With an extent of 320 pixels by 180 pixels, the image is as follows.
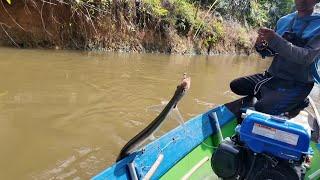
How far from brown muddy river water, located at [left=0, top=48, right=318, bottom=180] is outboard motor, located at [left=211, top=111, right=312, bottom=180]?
174 cm

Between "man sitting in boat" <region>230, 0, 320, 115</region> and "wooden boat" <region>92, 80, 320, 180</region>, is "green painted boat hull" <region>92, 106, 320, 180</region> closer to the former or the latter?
"wooden boat" <region>92, 80, 320, 180</region>

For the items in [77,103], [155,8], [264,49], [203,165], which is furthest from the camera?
[155,8]

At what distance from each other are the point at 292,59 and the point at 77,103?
14.2ft

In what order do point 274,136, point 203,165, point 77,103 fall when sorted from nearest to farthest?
1. point 274,136
2. point 203,165
3. point 77,103

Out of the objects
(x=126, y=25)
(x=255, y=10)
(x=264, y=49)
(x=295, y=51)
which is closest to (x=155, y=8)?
(x=126, y=25)

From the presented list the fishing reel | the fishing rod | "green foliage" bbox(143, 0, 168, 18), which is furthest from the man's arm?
"green foliage" bbox(143, 0, 168, 18)

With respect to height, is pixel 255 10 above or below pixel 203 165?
above

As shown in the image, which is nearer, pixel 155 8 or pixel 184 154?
pixel 184 154

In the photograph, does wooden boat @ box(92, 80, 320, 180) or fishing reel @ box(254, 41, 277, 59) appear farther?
fishing reel @ box(254, 41, 277, 59)

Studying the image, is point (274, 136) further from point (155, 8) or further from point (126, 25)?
point (155, 8)

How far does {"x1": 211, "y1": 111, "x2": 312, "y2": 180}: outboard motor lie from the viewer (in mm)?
3080

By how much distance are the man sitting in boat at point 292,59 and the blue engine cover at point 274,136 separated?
578mm

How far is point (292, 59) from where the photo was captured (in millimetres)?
3463

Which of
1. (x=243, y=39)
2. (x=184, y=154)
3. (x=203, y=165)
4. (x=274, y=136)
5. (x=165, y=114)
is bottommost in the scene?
(x=243, y=39)
